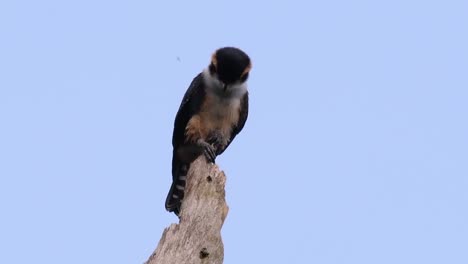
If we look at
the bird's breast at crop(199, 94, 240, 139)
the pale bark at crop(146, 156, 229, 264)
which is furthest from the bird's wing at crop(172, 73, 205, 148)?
the pale bark at crop(146, 156, 229, 264)

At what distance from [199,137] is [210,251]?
401cm

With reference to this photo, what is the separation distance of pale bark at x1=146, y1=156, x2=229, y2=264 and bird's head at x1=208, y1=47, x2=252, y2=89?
2.58 meters

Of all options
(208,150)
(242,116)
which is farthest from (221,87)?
(208,150)

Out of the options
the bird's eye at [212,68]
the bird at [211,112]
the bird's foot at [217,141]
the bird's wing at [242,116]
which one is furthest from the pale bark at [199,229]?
the bird's wing at [242,116]

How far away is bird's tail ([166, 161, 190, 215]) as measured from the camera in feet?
37.1

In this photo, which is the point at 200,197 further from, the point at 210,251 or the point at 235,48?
the point at 235,48

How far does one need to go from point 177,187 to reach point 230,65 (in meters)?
1.89

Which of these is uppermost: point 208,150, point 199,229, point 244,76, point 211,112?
point 244,76

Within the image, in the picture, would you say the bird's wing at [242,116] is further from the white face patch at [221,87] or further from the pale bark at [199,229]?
the pale bark at [199,229]

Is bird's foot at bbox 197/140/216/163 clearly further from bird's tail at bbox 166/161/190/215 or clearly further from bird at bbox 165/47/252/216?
bird's tail at bbox 166/161/190/215

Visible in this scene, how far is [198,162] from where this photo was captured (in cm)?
909

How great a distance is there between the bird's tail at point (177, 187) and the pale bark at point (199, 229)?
295 centimetres

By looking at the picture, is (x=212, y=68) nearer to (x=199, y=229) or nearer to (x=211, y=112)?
(x=211, y=112)

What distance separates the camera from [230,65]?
1068cm
